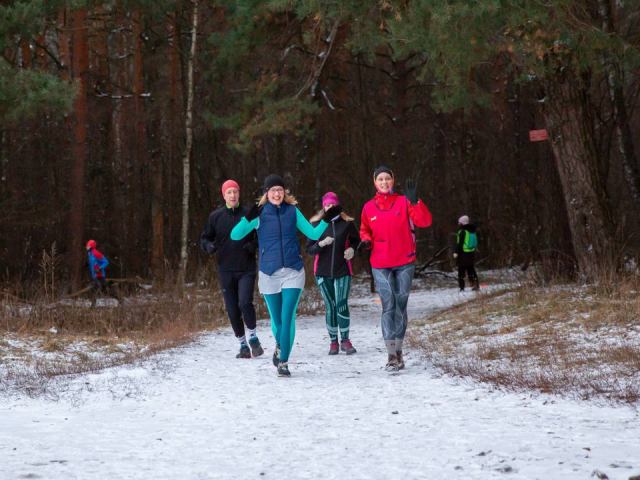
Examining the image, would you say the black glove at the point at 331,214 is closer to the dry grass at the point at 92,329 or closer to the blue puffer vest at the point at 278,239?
the blue puffer vest at the point at 278,239

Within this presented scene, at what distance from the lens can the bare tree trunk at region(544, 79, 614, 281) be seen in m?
13.3

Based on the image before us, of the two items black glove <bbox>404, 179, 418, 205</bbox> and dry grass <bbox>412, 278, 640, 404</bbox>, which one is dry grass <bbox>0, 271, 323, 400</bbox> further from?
dry grass <bbox>412, 278, 640, 404</bbox>

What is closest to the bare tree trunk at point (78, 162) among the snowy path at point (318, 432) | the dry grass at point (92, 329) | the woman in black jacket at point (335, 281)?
the dry grass at point (92, 329)

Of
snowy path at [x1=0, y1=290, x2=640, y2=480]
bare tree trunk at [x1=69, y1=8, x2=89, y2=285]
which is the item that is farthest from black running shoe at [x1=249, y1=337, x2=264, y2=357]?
bare tree trunk at [x1=69, y1=8, x2=89, y2=285]

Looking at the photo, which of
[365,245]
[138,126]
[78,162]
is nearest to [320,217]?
[365,245]

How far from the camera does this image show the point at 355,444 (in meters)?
5.18

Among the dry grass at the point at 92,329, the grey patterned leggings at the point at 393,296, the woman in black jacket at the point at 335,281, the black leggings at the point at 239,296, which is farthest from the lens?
the woman in black jacket at the point at 335,281

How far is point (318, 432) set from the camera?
5.59m

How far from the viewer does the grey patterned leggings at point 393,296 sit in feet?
26.6

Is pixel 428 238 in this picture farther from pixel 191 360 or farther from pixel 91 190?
pixel 191 360

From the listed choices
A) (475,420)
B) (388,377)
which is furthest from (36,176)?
(475,420)

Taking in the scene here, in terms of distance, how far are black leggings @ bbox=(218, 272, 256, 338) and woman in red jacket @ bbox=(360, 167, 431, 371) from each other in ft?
5.90

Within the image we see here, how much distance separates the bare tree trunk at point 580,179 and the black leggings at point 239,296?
6.48 meters

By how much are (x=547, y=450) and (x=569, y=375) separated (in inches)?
94.1
